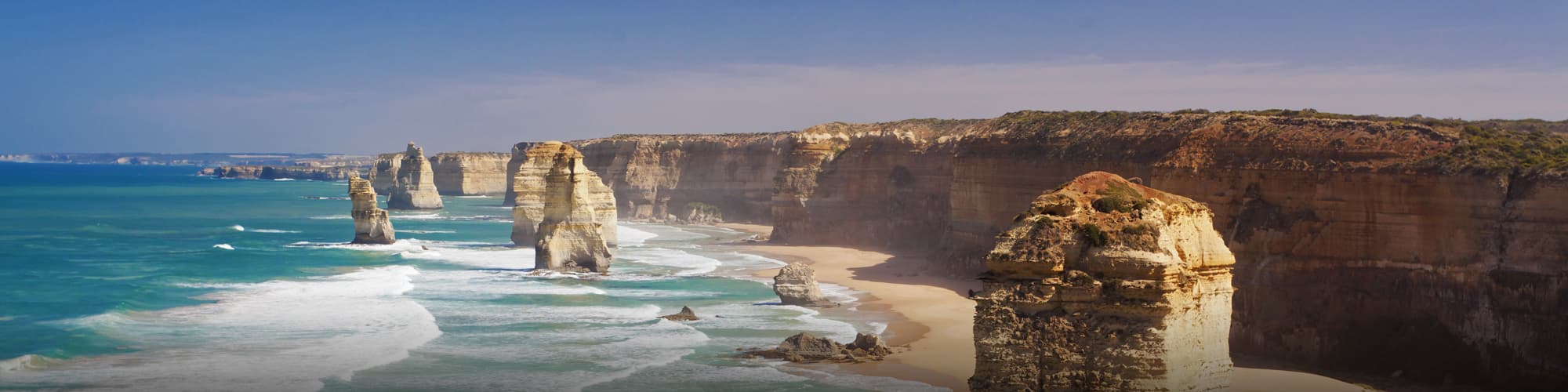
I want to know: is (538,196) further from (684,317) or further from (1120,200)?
(1120,200)

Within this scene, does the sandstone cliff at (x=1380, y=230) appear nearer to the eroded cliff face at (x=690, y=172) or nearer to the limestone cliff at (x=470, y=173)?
the eroded cliff face at (x=690, y=172)

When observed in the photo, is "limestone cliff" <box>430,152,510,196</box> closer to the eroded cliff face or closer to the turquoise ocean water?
the eroded cliff face

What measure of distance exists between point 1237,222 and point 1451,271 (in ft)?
15.6

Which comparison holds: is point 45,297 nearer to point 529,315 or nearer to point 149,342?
point 149,342

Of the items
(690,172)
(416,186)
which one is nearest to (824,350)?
(690,172)

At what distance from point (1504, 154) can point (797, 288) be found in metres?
17.3

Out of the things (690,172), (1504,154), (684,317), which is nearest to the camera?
(1504,154)

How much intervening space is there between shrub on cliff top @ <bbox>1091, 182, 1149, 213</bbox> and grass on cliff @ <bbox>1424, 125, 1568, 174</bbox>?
465 inches

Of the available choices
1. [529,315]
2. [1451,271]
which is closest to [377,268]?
[529,315]

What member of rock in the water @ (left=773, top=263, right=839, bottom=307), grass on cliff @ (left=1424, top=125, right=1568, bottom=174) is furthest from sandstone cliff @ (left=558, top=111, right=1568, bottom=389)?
rock in the water @ (left=773, top=263, right=839, bottom=307)

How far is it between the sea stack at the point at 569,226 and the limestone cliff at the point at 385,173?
288ft

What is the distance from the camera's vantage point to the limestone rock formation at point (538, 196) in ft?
170

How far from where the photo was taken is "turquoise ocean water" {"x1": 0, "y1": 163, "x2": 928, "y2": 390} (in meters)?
25.2

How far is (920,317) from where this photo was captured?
3391 cm
